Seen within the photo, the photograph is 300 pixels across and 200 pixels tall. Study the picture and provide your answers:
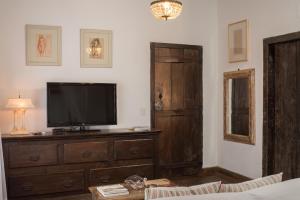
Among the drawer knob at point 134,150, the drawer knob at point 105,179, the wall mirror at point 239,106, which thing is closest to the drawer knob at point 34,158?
the drawer knob at point 105,179

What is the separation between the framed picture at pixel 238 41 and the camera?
5.34 meters

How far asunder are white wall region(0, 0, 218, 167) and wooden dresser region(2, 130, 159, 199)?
0.56m

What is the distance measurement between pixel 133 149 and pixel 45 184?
1295mm

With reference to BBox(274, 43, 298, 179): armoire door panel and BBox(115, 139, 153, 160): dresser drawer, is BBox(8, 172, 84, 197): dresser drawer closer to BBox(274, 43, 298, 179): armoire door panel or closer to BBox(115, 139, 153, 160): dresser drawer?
BBox(115, 139, 153, 160): dresser drawer

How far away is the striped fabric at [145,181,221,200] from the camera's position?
86.4 inches

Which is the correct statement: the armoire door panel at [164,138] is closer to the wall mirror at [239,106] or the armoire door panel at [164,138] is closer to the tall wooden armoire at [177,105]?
the tall wooden armoire at [177,105]

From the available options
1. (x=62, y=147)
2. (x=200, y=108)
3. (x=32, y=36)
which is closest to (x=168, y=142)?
(x=200, y=108)

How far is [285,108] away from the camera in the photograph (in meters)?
4.74

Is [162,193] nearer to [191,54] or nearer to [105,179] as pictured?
[105,179]

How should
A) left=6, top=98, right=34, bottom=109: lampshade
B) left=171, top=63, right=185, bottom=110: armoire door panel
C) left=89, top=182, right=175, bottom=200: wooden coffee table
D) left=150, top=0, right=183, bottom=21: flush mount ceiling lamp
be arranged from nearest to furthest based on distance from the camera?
left=89, top=182, right=175, bottom=200: wooden coffee table → left=150, top=0, right=183, bottom=21: flush mount ceiling lamp → left=6, top=98, right=34, bottom=109: lampshade → left=171, top=63, right=185, bottom=110: armoire door panel

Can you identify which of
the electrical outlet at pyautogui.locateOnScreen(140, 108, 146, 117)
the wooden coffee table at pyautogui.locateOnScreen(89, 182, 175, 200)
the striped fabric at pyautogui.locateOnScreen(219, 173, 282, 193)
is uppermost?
the electrical outlet at pyautogui.locateOnScreen(140, 108, 146, 117)

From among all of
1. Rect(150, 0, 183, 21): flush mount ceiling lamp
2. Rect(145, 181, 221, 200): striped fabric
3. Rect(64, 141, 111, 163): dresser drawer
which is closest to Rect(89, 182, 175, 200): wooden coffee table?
Rect(145, 181, 221, 200): striped fabric

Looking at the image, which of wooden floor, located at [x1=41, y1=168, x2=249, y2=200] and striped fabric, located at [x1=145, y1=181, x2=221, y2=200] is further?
wooden floor, located at [x1=41, y1=168, x2=249, y2=200]

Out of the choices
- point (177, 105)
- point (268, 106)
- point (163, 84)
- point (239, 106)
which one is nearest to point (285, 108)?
point (268, 106)
